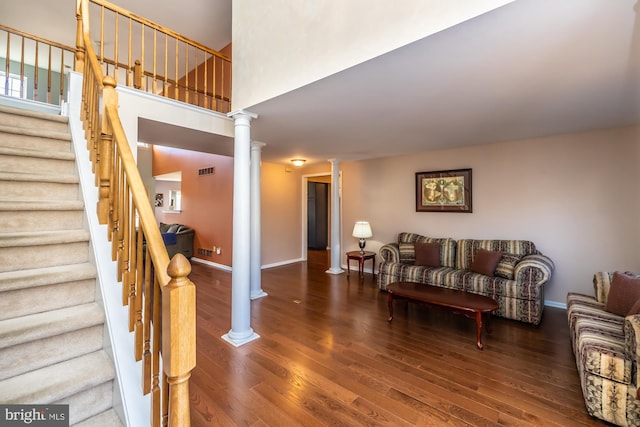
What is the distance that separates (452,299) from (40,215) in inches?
132

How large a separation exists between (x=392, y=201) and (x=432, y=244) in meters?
1.23

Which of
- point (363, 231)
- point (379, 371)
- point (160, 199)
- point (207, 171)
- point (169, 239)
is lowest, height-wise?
→ point (379, 371)

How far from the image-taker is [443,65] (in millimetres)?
1844

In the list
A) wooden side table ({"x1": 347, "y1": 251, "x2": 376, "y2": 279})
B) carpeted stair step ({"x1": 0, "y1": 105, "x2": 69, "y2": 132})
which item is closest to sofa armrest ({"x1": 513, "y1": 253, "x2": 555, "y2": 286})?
wooden side table ({"x1": 347, "y1": 251, "x2": 376, "y2": 279})

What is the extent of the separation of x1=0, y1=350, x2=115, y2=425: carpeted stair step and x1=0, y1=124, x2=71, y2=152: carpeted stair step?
162 centimetres

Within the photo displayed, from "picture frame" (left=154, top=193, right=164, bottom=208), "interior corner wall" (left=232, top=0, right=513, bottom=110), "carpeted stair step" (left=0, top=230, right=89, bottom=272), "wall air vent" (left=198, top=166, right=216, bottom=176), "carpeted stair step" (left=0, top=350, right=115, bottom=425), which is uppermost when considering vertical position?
"interior corner wall" (left=232, top=0, right=513, bottom=110)

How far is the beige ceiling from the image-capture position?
149 cm

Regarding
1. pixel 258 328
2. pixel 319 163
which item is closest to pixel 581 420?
pixel 258 328

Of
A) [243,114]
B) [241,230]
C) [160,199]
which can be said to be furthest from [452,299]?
[160,199]

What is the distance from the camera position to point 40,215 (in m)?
1.65

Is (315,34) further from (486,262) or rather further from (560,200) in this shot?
(560,200)

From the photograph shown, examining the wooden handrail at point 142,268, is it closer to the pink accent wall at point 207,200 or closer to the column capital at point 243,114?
the column capital at point 243,114

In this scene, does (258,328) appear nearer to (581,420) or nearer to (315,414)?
(315,414)

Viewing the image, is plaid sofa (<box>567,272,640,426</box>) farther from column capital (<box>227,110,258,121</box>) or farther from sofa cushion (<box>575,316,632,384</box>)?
column capital (<box>227,110,258,121</box>)
